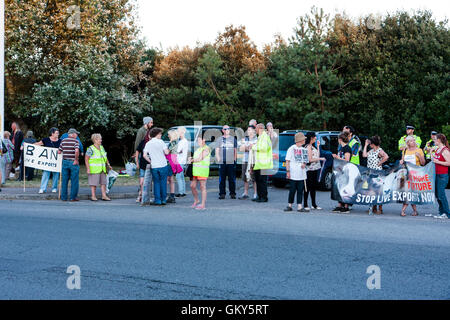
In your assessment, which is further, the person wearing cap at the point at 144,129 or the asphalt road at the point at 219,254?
the person wearing cap at the point at 144,129

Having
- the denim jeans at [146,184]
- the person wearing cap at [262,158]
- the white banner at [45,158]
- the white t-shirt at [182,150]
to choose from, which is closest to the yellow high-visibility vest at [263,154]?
the person wearing cap at [262,158]

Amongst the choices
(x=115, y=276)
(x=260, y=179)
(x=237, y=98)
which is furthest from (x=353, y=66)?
(x=115, y=276)

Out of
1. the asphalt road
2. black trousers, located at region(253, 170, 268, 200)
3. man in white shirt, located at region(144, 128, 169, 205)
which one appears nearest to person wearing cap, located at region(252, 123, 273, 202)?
black trousers, located at region(253, 170, 268, 200)

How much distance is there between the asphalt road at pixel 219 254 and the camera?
5898mm

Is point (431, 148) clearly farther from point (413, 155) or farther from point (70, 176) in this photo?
point (70, 176)

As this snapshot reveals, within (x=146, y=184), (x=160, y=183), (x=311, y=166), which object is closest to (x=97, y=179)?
(x=146, y=184)

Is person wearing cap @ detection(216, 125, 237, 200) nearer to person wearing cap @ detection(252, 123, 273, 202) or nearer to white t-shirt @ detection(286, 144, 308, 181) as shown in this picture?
person wearing cap @ detection(252, 123, 273, 202)

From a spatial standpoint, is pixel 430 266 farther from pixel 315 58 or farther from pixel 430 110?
pixel 315 58

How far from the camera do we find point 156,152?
1338cm

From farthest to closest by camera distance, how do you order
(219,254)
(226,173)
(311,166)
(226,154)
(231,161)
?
(226,173), (231,161), (226,154), (311,166), (219,254)

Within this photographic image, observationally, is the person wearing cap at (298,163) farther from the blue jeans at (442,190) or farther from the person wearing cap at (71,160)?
the person wearing cap at (71,160)

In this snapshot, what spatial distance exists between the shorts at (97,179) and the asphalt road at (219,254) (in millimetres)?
2284

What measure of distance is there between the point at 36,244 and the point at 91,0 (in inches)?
896

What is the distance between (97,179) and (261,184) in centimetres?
453
